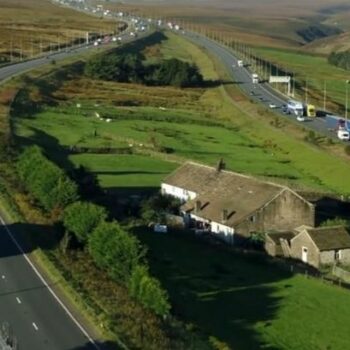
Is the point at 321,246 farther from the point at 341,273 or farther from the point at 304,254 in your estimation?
the point at 341,273

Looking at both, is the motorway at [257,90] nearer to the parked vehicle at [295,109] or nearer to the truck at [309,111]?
the parked vehicle at [295,109]

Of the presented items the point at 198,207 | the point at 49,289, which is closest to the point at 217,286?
the point at 49,289

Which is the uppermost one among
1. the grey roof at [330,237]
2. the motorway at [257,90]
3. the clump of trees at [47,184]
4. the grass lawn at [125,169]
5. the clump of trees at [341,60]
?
the clump of trees at [47,184]

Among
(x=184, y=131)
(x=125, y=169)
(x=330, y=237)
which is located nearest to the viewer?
(x=330, y=237)

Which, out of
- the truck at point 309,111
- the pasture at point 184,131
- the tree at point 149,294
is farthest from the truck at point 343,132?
the tree at point 149,294

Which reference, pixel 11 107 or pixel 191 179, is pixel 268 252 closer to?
pixel 191 179

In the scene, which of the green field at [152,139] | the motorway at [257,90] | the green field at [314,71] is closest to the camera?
the green field at [152,139]
